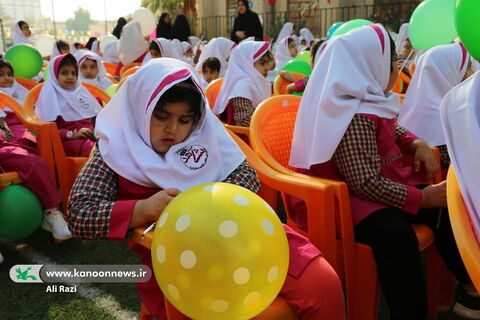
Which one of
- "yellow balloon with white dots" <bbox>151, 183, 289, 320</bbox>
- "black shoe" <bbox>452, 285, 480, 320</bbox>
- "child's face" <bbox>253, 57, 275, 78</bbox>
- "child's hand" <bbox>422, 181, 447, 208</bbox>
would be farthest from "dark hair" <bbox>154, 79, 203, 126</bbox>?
"child's face" <bbox>253, 57, 275, 78</bbox>

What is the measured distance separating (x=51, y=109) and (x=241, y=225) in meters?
2.85

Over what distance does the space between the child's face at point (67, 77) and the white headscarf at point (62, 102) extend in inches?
1.3

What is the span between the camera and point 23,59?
5.18 metres

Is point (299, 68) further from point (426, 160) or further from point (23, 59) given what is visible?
point (23, 59)

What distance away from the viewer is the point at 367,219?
1686mm

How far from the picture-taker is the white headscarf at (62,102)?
3385 mm

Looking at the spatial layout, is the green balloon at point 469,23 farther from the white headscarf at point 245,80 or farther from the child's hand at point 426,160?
the white headscarf at point 245,80

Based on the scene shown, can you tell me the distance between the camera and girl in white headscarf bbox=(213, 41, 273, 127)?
3484 mm

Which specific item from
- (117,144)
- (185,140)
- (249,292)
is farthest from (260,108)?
(249,292)

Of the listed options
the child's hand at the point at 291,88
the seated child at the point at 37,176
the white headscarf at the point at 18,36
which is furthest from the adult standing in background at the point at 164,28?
the seated child at the point at 37,176

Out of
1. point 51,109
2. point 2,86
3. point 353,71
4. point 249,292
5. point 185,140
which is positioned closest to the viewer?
point 249,292

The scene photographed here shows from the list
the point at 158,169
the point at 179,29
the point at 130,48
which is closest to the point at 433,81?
the point at 158,169

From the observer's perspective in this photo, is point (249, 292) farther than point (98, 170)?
No

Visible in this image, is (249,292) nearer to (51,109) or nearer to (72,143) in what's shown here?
(72,143)
